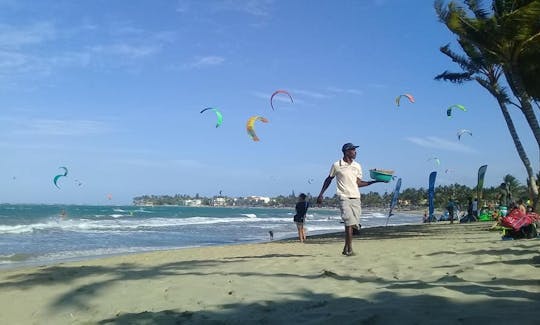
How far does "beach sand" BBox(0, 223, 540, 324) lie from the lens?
3.23 m

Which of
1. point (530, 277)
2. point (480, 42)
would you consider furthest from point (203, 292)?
point (480, 42)

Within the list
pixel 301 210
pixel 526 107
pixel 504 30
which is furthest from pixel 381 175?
pixel 526 107

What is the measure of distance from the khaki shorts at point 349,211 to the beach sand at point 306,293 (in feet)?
1.58

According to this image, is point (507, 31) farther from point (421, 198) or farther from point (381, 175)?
point (421, 198)

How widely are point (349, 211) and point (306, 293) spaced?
2.52 m

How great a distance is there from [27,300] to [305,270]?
300 centimetres

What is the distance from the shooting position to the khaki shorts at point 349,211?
653 centimetres

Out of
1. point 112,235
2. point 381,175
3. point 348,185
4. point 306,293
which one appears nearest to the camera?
point 306,293

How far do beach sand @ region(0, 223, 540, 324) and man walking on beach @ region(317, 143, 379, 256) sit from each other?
48 cm

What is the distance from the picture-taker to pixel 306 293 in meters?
4.19

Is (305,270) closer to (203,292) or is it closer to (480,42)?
(203,292)

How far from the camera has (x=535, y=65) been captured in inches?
569

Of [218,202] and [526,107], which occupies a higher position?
[526,107]

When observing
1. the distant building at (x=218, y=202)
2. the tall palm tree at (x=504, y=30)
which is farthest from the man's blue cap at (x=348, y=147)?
the distant building at (x=218, y=202)
